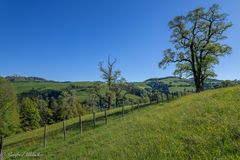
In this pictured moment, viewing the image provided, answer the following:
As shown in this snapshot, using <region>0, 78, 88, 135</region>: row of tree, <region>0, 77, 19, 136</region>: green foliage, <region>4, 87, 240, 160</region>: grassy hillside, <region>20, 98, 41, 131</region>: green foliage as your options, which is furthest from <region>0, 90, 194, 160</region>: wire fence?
<region>20, 98, 41, 131</region>: green foliage

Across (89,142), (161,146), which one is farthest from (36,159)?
(161,146)

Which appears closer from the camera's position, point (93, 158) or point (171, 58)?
point (93, 158)

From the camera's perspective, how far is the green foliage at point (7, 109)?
53.2 meters

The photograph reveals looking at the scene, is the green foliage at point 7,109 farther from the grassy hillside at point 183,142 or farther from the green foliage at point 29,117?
the grassy hillside at point 183,142

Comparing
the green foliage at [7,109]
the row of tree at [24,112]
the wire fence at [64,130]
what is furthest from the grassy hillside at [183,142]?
the green foliage at [7,109]

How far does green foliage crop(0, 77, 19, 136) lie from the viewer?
53.2m

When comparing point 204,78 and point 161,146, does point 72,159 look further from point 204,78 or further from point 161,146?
point 204,78

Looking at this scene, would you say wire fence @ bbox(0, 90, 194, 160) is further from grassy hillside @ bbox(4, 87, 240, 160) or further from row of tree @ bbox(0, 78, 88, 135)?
grassy hillside @ bbox(4, 87, 240, 160)

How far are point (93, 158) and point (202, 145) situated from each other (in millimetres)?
5927

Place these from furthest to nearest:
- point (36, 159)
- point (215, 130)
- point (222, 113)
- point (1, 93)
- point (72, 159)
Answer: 1. point (1, 93)
2. point (36, 159)
3. point (222, 113)
4. point (72, 159)
5. point (215, 130)

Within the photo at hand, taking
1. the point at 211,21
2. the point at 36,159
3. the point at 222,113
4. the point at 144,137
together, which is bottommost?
the point at 36,159

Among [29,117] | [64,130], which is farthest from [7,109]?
[64,130]

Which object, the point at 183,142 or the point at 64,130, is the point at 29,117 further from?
the point at 183,142

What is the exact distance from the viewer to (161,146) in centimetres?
1212
